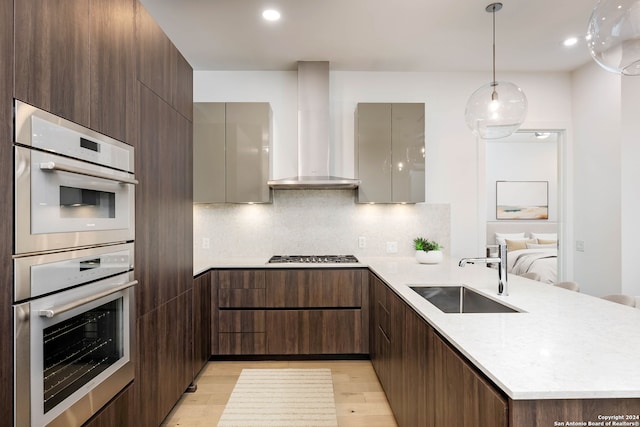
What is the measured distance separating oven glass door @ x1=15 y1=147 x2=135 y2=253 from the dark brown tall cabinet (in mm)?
49

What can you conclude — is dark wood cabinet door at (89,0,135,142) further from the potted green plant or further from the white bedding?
the white bedding

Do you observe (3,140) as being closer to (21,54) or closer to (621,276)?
(21,54)

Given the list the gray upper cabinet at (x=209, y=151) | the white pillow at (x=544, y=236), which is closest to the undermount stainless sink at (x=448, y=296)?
the gray upper cabinet at (x=209, y=151)

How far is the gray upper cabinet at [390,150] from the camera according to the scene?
352 centimetres

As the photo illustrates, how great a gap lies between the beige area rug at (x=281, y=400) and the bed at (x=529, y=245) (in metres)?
3.35

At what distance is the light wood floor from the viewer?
2.32 meters

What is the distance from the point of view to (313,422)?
7.47 feet

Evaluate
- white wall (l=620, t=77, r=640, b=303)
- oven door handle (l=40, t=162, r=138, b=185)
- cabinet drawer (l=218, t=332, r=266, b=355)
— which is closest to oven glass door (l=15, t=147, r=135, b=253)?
oven door handle (l=40, t=162, r=138, b=185)

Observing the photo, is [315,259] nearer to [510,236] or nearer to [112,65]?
[112,65]

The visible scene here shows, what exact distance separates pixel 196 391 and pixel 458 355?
86.6 inches

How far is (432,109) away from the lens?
3883 millimetres

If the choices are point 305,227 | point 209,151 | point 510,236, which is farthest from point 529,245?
point 209,151

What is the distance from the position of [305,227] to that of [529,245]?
14.2 ft

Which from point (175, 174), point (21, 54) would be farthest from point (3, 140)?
point (175, 174)
